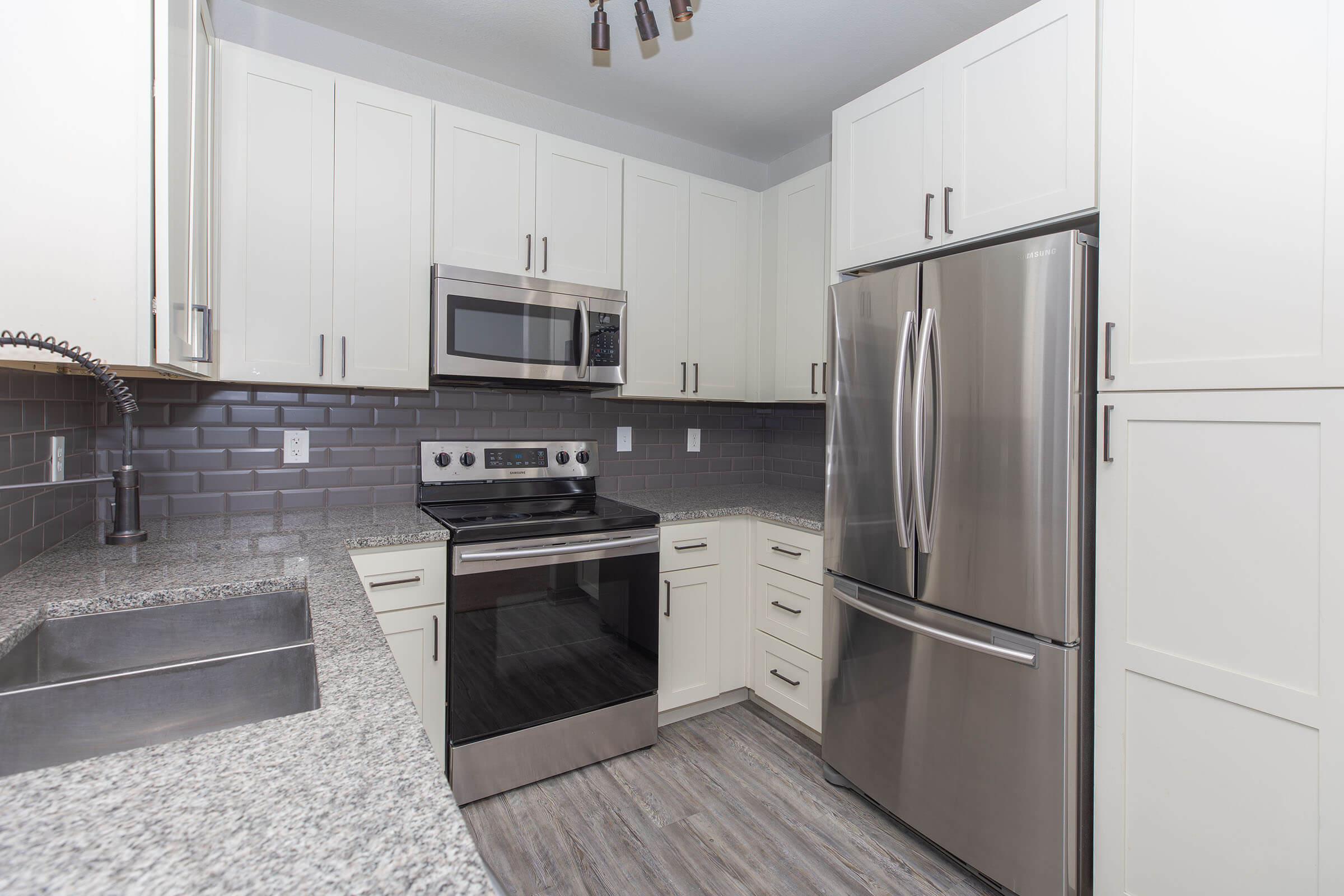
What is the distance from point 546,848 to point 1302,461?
205 centimetres

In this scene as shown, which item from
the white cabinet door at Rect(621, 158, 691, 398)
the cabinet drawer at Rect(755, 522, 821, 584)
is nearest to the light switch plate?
the white cabinet door at Rect(621, 158, 691, 398)

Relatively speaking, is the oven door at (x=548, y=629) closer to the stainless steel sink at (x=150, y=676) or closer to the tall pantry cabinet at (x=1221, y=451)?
the stainless steel sink at (x=150, y=676)

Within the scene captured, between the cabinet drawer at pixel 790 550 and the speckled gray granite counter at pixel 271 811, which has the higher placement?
the speckled gray granite counter at pixel 271 811

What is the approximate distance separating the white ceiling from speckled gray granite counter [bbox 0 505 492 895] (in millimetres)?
2181

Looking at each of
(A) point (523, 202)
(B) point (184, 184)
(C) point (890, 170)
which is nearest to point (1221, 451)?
(C) point (890, 170)

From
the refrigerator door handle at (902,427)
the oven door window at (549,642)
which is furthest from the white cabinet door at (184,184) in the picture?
the refrigerator door handle at (902,427)

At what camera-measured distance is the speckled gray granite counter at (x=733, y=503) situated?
2398 millimetres

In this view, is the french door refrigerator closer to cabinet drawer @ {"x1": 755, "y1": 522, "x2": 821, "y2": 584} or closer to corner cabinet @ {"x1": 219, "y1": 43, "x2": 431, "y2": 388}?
cabinet drawer @ {"x1": 755, "y1": 522, "x2": 821, "y2": 584}

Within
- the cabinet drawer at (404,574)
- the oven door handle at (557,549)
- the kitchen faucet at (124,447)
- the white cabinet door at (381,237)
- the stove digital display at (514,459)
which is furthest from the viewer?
the stove digital display at (514,459)

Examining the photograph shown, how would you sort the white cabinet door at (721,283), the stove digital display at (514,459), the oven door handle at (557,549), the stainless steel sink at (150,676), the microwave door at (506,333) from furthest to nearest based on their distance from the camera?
the white cabinet door at (721,283) < the stove digital display at (514,459) < the microwave door at (506,333) < the oven door handle at (557,549) < the stainless steel sink at (150,676)

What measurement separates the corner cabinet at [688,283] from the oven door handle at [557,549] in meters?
0.69

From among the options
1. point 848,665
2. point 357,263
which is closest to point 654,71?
point 357,263

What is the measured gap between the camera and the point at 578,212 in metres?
2.46

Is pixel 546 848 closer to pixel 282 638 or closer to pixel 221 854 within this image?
pixel 282 638
